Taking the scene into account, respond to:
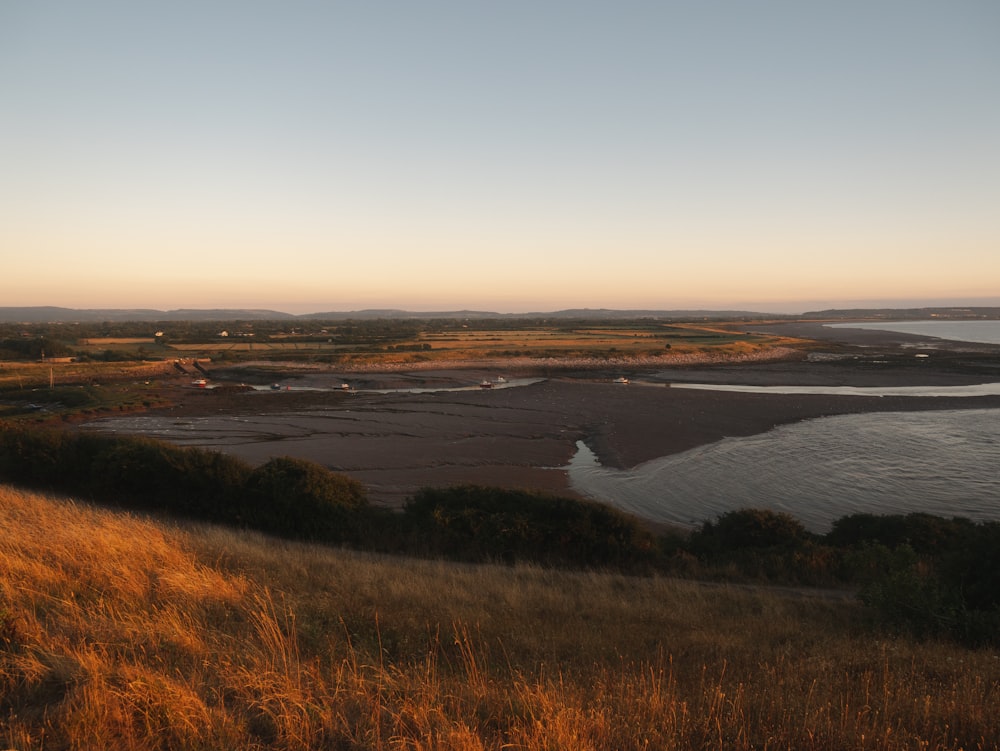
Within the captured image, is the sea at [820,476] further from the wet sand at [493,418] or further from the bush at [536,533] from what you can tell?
the bush at [536,533]

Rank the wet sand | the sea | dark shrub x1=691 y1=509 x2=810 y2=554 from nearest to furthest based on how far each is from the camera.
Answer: dark shrub x1=691 y1=509 x2=810 y2=554 < the sea < the wet sand

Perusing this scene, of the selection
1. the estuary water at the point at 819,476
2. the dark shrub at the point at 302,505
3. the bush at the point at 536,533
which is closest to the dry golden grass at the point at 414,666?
the bush at the point at 536,533

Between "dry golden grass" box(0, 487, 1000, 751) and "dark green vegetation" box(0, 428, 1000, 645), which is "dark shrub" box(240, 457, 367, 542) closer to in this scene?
"dark green vegetation" box(0, 428, 1000, 645)

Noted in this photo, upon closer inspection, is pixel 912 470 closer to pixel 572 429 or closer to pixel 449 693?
pixel 572 429

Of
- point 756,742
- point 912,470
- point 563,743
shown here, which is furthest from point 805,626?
point 912,470

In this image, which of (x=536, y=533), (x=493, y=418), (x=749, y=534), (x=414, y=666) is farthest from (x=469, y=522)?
(x=493, y=418)

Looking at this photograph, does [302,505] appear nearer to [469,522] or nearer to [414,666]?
[469,522]

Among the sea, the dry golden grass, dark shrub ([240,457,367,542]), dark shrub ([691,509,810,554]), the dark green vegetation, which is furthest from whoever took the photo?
the sea

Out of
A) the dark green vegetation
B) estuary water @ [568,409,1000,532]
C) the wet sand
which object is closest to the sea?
estuary water @ [568,409,1000,532]
